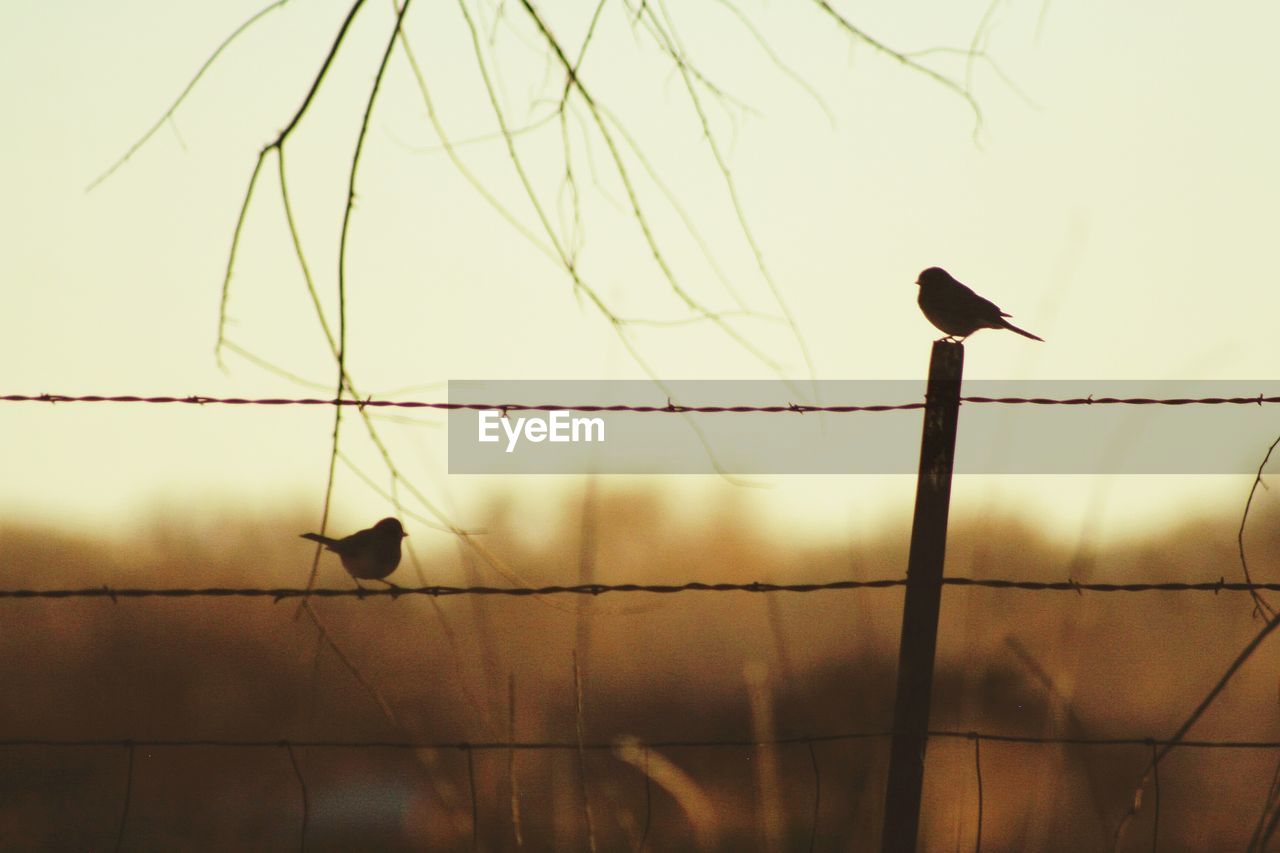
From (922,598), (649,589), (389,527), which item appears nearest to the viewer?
(922,598)

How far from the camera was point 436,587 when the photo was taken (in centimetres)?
188

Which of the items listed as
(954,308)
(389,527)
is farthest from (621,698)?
(954,308)

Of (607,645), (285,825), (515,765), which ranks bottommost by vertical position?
(285,825)

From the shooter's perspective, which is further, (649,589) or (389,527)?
(389,527)

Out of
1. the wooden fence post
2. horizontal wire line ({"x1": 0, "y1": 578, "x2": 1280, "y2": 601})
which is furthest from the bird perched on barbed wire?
the wooden fence post

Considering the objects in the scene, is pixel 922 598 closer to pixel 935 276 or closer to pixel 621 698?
pixel 935 276

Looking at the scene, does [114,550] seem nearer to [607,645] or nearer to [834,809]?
[607,645]

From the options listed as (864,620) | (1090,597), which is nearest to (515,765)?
(864,620)

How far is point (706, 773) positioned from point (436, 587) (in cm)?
216

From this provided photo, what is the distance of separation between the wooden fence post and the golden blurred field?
28 cm

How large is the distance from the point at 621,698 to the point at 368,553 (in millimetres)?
1826

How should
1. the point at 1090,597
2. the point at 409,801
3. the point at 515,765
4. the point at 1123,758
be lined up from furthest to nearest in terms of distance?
the point at 1123,758, the point at 409,801, the point at 1090,597, the point at 515,765

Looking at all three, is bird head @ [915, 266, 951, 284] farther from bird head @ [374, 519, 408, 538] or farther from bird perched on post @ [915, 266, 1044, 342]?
bird head @ [374, 519, 408, 538]

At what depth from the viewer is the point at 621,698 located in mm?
4422
